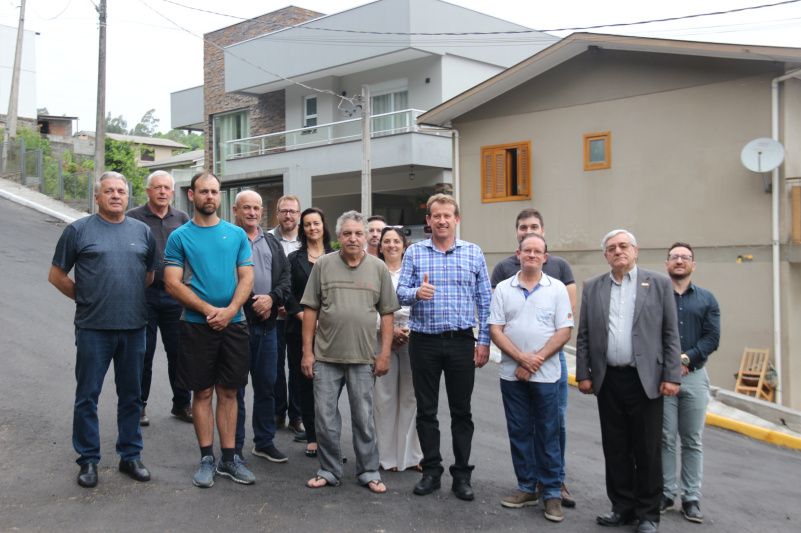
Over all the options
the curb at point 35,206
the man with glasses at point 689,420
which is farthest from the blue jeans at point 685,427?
the curb at point 35,206

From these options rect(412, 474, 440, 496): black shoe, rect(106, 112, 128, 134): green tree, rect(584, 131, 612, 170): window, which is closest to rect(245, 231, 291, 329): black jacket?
rect(412, 474, 440, 496): black shoe

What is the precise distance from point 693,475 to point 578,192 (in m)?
11.0

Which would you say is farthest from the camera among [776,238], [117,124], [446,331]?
[117,124]

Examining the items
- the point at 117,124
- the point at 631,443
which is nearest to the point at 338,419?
the point at 631,443

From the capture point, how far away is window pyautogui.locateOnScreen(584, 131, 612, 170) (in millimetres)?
15766

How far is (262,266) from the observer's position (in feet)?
20.8

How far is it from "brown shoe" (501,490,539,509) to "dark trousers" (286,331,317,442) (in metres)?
1.75

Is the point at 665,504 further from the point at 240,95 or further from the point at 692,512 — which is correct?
the point at 240,95

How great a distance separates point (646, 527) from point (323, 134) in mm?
21441

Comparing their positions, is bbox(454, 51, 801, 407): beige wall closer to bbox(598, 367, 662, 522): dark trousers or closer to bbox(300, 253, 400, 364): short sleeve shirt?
bbox(598, 367, 662, 522): dark trousers

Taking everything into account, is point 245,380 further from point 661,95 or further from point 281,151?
point 281,151

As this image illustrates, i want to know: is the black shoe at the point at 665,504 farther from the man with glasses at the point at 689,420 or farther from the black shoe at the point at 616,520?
the black shoe at the point at 616,520

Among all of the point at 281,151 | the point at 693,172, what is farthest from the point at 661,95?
the point at 281,151

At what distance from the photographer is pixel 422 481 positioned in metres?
5.82
